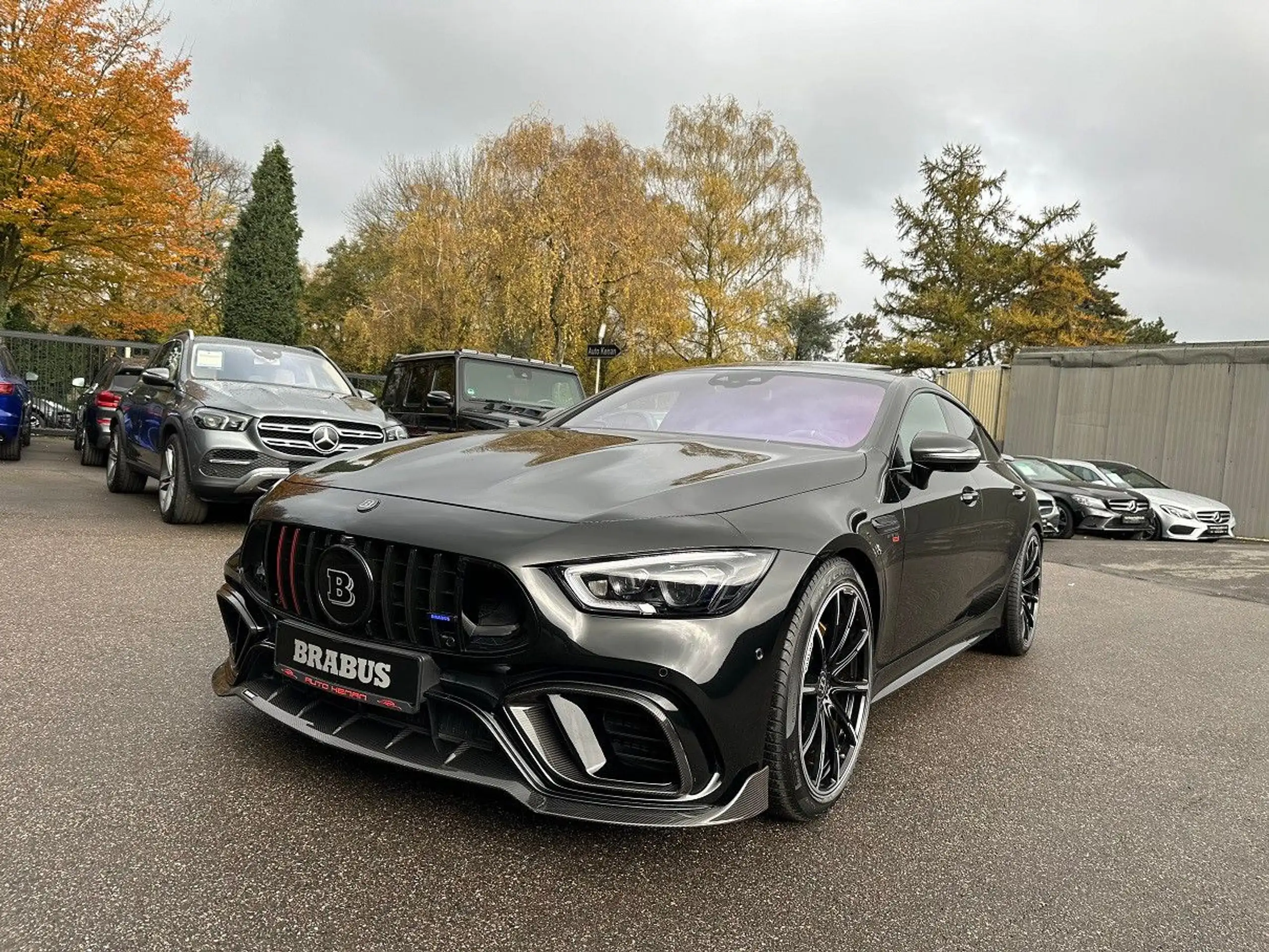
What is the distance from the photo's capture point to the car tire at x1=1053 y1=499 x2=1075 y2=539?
14.1 m

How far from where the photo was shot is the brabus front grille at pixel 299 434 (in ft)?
22.9

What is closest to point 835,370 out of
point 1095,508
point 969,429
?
point 969,429

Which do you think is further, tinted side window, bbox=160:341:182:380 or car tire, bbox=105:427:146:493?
car tire, bbox=105:427:146:493

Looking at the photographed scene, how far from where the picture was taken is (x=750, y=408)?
3.73 meters

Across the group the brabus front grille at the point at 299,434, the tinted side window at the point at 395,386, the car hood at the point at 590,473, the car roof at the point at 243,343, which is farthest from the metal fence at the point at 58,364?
the car hood at the point at 590,473

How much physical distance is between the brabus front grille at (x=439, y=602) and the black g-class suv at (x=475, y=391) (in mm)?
7730

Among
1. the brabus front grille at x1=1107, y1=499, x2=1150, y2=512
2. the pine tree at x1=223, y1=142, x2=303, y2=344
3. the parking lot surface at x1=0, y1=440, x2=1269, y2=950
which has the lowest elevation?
the parking lot surface at x1=0, y1=440, x2=1269, y2=950

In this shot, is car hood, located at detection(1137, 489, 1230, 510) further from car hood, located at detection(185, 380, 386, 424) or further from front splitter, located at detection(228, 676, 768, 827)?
front splitter, located at detection(228, 676, 768, 827)

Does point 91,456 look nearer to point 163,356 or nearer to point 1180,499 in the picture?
point 163,356

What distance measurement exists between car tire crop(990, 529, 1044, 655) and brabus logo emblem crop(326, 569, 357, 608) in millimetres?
3450

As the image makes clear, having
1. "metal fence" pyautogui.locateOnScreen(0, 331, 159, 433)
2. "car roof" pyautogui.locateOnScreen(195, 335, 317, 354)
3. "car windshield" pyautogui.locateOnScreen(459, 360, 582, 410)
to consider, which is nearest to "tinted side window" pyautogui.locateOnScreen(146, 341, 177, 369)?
"car roof" pyautogui.locateOnScreen(195, 335, 317, 354)

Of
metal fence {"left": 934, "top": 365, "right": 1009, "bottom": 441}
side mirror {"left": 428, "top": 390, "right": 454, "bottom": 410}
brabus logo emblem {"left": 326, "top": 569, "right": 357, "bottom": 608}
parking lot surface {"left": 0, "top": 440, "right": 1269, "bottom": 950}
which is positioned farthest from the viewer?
metal fence {"left": 934, "top": 365, "right": 1009, "bottom": 441}

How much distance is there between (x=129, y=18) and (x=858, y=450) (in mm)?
19941

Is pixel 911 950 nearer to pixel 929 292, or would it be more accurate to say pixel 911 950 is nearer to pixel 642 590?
pixel 642 590
